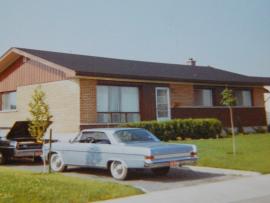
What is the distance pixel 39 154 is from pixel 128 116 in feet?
24.4

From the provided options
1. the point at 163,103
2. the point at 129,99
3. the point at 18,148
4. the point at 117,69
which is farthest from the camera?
the point at 163,103

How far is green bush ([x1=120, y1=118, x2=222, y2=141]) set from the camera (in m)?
21.2

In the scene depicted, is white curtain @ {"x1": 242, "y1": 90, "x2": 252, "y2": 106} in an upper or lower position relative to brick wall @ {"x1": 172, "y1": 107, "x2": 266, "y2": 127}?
upper

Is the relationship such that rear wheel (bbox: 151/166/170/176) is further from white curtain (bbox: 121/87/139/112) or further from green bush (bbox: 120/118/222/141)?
white curtain (bbox: 121/87/139/112)

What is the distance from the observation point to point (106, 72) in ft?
70.0

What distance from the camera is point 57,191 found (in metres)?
9.79

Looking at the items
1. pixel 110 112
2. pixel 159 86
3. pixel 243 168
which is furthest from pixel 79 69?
pixel 243 168

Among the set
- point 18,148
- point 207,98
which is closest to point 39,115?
point 18,148

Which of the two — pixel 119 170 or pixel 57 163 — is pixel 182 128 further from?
pixel 119 170

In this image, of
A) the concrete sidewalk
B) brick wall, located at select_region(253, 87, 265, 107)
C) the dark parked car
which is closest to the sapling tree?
the dark parked car

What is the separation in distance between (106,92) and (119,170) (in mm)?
10426

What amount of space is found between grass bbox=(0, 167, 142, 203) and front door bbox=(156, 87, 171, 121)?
13838 mm

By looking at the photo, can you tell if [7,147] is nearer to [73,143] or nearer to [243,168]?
[73,143]

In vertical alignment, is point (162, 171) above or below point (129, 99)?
below
